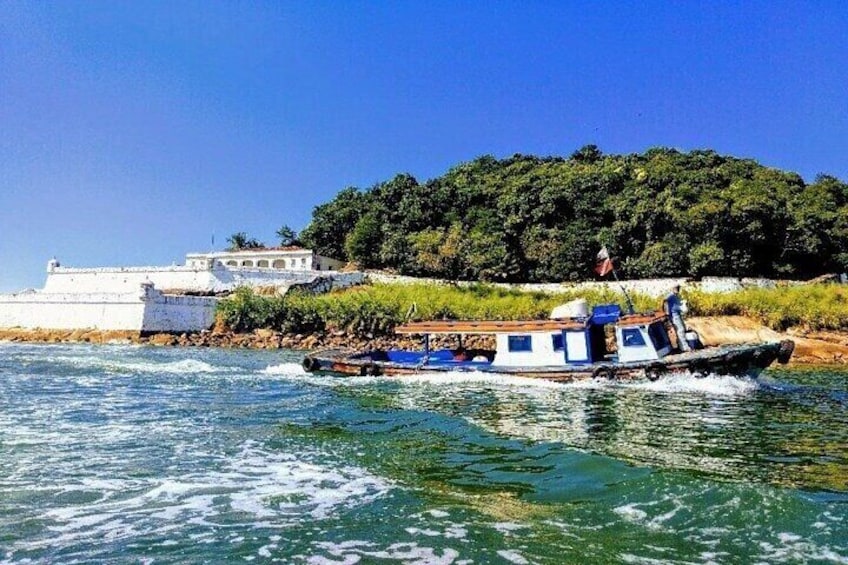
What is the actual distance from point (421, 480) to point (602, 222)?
53931 millimetres

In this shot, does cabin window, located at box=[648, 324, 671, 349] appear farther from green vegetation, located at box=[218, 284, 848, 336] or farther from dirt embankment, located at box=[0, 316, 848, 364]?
green vegetation, located at box=[218, 284, 848, 336]

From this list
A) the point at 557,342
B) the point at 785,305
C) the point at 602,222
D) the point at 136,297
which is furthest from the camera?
the point at 602,222

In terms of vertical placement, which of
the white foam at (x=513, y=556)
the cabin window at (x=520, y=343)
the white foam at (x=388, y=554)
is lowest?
the white foam at (x=513, y=556)

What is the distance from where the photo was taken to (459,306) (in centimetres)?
4825

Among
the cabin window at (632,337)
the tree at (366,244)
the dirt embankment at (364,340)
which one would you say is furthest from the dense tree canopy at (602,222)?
the cabin window at (632,337)

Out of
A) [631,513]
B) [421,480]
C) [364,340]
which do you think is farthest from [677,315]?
[364,340]

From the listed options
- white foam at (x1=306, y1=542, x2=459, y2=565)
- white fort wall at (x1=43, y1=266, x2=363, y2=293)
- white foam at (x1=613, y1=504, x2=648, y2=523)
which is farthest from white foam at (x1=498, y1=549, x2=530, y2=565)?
white fort wall at (x1=43, y1=266, x2=363, y2=293)

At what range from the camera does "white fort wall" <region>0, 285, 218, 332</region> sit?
49875mm

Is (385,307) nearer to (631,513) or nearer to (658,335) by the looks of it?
(658,335)

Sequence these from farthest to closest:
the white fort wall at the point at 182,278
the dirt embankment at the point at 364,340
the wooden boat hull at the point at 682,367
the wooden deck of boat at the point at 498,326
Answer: the white fort wall at the point at 182,278, the dirt embankment at the point at 364,340, the wooden deck of boat at the point at 498,326, the wooden boat hull at the point at 682,367

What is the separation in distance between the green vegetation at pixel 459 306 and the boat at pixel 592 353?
47.5ft

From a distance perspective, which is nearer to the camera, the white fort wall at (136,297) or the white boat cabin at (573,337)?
the white boat cabin at (573,337)

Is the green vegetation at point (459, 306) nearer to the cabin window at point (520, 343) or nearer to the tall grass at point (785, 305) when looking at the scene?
the tall grass at point (785, 305)

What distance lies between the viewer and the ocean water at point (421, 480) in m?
6.05
